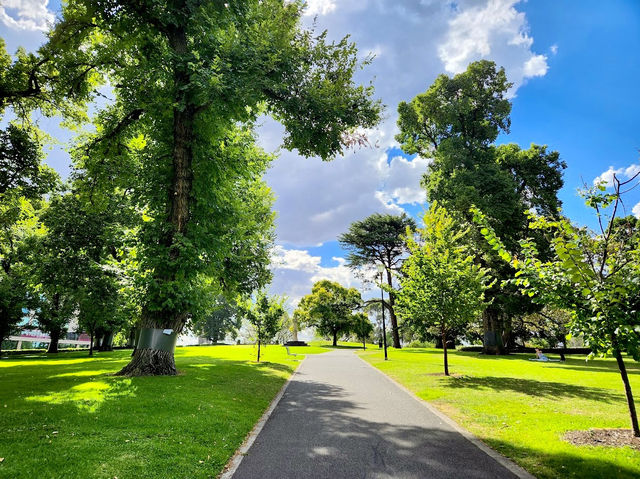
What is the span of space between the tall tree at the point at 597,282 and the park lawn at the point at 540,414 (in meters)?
1.62

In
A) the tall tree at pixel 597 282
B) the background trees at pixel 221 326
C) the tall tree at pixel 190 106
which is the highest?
the tall tree at pixel 190 106

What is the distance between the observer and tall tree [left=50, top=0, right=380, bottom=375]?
38.5ft

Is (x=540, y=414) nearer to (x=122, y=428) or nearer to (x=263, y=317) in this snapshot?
(x=122, y=428)

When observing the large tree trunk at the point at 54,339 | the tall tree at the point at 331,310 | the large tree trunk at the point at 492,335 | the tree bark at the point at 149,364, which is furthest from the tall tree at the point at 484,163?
the large tree trunk at the point at 54,339

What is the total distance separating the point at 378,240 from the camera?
44.2 m

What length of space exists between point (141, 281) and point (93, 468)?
7.97m

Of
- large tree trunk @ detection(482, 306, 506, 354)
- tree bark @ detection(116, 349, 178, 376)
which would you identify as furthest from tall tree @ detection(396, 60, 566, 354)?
tree bark @ detection(116, 349, 178, 376)

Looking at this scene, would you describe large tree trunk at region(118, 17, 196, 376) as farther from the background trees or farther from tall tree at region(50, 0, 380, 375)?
the background trees

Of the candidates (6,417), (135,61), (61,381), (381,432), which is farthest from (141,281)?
(135,61)

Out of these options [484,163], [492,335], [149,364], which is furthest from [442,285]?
[492,335]

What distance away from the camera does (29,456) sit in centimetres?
461

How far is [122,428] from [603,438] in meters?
8.90

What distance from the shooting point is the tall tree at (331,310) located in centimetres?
5794

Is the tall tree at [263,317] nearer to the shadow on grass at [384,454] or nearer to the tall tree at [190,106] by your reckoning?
the tall tree at [190,106]
